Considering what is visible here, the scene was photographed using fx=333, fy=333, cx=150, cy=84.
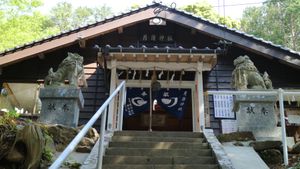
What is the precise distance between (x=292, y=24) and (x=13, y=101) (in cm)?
1878

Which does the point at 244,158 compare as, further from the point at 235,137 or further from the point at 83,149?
the point at 83,149

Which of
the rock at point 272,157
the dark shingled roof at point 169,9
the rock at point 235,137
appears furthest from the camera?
the dark shingled roof at point 169,9

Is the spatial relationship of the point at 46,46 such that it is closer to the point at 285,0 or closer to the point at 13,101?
the point at 13,101

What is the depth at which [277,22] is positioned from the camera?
23922 mm

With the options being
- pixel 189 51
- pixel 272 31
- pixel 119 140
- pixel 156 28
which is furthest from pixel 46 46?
pixel 272 31

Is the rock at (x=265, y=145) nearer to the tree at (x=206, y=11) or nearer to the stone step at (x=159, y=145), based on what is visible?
the stone step at (x=159, y=145)

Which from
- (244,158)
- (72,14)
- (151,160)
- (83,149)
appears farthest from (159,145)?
(72,14)

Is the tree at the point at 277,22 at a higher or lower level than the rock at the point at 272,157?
higher

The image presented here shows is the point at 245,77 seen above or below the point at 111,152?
above

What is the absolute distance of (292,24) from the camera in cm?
2312

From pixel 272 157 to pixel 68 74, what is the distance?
4.72 metres

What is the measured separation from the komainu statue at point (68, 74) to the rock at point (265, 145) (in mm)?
4024

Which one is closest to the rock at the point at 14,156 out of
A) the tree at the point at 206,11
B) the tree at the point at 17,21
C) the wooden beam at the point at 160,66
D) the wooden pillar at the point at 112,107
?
the wooden pillar at the point at 112,107

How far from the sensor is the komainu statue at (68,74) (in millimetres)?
7559
